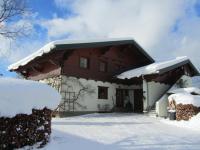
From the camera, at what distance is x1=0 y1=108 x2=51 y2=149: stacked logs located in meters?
7.81

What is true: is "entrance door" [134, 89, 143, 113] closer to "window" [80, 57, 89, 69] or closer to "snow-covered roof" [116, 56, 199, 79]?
"snow-covered roof" [116, 56, 199, 79]

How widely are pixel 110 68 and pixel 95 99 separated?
10.5ft

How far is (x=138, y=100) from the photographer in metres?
26.7

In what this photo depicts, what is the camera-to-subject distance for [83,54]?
23.5m

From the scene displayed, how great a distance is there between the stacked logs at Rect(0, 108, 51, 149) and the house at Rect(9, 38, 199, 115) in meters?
11.1

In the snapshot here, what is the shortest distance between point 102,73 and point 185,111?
866 cm

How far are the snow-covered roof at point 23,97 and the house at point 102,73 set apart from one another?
10.6m

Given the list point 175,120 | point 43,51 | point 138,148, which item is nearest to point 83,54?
point 43,51

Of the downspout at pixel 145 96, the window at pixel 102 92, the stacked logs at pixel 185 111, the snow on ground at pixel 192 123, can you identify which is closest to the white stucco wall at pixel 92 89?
the window at pixel 102 92

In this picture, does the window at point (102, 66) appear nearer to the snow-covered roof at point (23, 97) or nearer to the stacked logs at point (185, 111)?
the stacked logs at point (185, 111)

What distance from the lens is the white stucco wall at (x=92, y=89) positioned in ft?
72.6

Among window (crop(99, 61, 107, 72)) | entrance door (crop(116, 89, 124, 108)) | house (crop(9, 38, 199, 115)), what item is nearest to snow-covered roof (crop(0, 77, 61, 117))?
house (crop(9, 38, 199, 115))

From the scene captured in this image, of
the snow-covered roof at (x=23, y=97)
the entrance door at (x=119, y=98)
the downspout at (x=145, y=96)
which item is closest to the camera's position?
the snow-covered roof at (x=23, y=97)

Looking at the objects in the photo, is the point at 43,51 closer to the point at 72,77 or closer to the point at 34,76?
the point at 72,77
